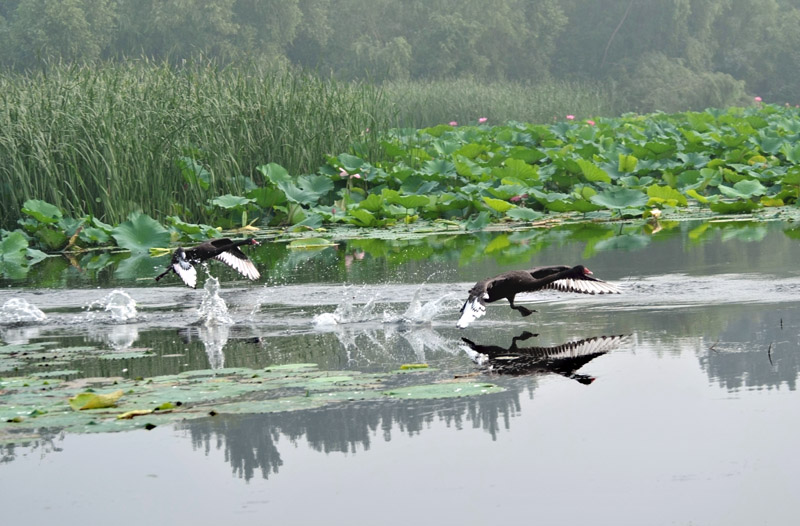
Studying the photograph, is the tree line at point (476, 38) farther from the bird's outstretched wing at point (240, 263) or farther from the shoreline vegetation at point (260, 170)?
the bird's outstretched wing at point (240, 263)

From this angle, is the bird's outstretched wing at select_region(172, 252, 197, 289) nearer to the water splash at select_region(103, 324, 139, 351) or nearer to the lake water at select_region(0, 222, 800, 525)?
the lake water at select_region(0, 222, 800, 525)

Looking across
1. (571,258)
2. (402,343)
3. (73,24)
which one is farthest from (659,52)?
(402,343)

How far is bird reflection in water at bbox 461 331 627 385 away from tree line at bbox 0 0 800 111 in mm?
36267

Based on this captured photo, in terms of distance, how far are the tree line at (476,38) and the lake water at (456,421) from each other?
3497 cm

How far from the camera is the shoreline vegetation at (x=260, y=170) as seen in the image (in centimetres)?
1181

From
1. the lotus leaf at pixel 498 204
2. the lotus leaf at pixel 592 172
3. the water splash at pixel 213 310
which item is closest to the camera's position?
the water splash at pixel 213 310

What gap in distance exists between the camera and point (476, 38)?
46.2 meters

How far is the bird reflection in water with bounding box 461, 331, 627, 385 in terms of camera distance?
4.95 meters

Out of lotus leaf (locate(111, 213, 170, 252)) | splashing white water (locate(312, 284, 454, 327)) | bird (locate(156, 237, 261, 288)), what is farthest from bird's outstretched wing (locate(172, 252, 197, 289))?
lotus leaf (locate(111, 213, 170, 252))

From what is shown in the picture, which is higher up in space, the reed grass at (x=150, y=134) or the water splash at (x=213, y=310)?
the reed grass at (x=150, y=134)

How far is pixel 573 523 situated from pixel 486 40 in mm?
45152

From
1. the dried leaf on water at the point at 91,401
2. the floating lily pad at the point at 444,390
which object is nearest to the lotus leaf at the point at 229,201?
the dried leaf on water at the point at 91,401

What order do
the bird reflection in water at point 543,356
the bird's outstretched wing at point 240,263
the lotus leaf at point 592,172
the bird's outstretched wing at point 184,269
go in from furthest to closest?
the lotus leaf at point 592,172
the bird's outstretched wing at point 240,263
the bird's outstretched wing at point 184,269
the bird reflection in water at point 543,356

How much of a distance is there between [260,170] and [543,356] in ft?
26.8
